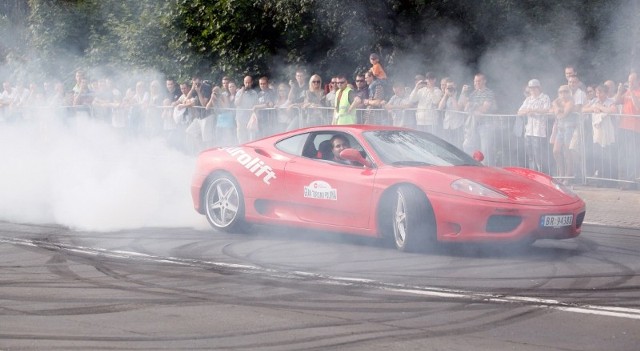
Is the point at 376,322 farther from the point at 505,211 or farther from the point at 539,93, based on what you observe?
the point at 539,93

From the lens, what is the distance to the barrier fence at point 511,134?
1595 centimetres

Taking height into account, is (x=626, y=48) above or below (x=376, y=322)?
above

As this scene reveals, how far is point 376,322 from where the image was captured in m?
7.71

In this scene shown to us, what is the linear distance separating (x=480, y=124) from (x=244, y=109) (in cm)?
492

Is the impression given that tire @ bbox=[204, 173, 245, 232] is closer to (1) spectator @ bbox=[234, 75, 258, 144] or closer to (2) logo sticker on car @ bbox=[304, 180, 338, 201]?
(2) logo sticker on car @ bbox=[304, 180, 338, 201]

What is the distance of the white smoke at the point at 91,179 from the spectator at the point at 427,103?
347cm

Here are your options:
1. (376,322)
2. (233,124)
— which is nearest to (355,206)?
(376,322)

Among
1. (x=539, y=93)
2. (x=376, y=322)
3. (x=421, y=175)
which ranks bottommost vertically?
(x=376, y=322)

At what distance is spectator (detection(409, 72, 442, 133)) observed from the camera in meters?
18.1

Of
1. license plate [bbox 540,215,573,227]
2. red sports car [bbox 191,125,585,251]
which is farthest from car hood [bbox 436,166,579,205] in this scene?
license plate [bbox 540,215,573,227]

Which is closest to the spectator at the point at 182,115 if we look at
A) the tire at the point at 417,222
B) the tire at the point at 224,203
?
the tire at the point at 224,203

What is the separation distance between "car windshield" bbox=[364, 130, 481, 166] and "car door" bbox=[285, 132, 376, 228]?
24 cm

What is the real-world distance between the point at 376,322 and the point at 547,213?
3698mm

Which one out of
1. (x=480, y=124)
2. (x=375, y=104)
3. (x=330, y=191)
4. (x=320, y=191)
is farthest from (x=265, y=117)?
(x=330, y=191)
